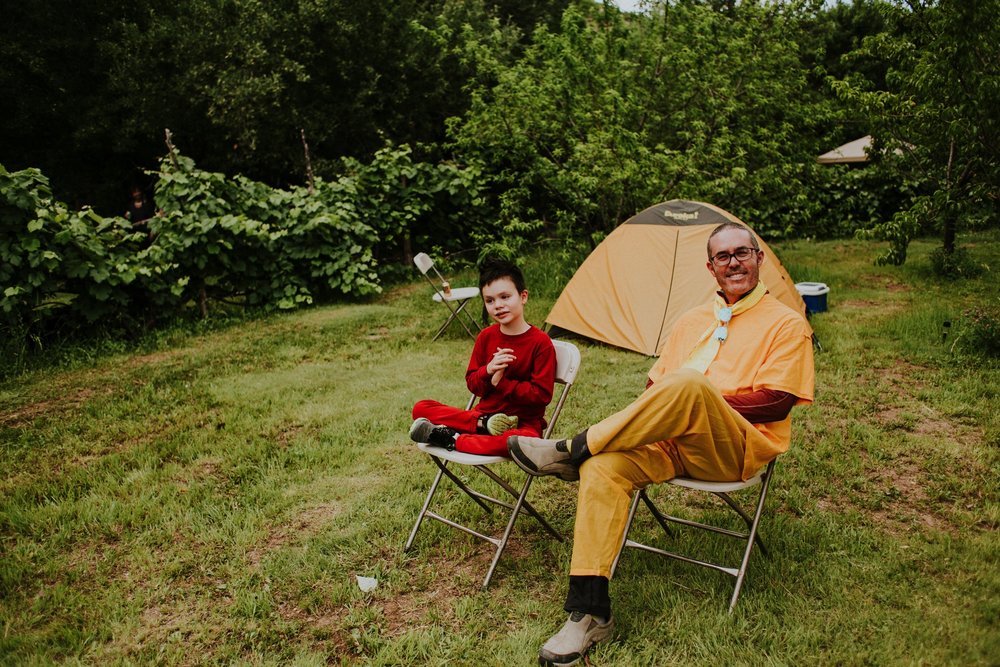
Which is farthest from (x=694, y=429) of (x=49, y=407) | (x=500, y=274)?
(x=49, y=407)

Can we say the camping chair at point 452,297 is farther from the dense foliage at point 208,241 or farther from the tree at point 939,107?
the tree at point 939,107

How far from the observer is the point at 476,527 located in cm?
355

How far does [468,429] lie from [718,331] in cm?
122

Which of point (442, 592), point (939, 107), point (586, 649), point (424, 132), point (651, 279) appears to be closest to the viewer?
point (586, 649)

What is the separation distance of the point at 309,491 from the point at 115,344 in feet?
14.0

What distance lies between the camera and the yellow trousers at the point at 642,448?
2482 millimetres

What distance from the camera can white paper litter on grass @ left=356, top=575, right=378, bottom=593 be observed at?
3.02 m

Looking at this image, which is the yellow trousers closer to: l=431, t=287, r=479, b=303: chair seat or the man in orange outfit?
the man in orange outfit

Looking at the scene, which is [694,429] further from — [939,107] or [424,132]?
[424,132]

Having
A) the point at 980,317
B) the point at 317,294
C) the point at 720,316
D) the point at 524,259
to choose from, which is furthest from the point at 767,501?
the point at 317,294

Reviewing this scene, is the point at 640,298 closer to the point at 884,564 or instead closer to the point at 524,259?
the point at 524,259

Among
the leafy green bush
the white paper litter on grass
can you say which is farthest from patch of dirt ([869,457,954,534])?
the leafy green bush

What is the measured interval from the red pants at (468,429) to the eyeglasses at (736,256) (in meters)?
1.13

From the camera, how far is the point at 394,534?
11.3 ft
